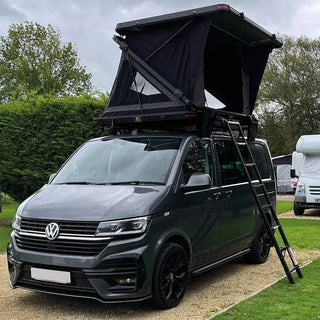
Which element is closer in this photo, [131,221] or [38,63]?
[131,221]

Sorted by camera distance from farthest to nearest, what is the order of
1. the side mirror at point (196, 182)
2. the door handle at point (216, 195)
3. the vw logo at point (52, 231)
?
the door handle at point (216, 195) < the side mirror at point (196, 182) < the vw logo at point (52, 231)

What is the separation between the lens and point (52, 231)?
196 inches

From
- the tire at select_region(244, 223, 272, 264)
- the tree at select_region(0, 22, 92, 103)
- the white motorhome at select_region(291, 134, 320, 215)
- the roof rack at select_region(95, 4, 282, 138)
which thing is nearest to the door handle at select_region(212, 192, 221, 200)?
the roof rack at select_region(95, 4, 282, 138)

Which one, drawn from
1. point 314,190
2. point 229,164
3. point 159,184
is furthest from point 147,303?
point 314,190

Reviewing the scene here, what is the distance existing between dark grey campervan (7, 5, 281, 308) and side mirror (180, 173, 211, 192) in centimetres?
1

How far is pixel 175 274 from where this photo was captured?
5367 millimetres

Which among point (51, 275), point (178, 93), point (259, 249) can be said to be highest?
point (178, 93)

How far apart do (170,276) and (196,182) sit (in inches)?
45.0

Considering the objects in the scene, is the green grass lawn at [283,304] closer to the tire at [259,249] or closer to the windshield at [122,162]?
the tire at [259,249]

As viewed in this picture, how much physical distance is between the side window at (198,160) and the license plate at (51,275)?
5.80ft

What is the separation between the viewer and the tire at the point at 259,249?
7.72 metres

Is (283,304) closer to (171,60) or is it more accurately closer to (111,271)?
(111,271)

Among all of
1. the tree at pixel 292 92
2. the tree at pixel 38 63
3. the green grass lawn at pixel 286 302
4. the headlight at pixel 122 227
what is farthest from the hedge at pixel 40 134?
the tree at pixel 292 92

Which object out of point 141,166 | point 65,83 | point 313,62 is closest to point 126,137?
point 141,166
